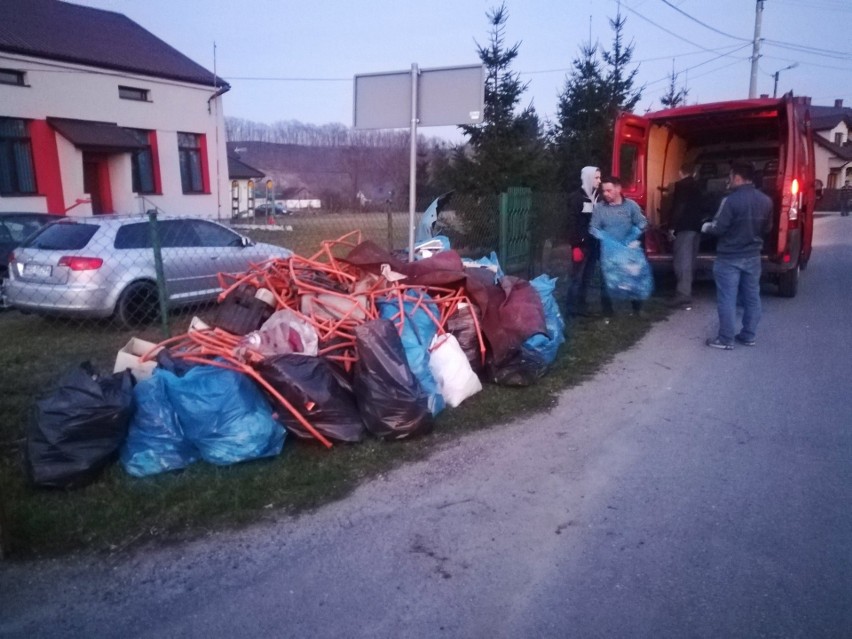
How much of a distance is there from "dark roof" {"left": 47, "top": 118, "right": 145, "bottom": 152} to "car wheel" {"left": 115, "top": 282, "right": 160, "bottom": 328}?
1415 cm

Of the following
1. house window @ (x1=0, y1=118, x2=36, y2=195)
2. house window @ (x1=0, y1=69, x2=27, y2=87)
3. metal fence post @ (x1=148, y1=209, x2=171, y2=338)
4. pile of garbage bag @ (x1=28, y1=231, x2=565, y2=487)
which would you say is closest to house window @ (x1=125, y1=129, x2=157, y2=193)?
house window @ (x1=0, y1=118, x2=36, y2=195)

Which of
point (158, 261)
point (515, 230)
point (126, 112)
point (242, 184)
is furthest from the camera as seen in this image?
point (242, 184)

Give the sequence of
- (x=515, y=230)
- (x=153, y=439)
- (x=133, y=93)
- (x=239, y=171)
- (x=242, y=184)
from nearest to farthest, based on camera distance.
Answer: (x=153, y=439) → (x=515, y=230) → (x=133, y=93) → (x=239, y=171) → (x=242, y=184)

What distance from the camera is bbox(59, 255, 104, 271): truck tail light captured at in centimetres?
803

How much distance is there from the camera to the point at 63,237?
8.34 metres

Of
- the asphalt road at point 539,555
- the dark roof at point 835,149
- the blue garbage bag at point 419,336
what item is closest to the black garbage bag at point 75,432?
the asphalt road at point 539,555

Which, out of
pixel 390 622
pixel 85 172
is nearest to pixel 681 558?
pixel 390 622

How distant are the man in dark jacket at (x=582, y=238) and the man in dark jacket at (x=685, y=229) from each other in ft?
3.87

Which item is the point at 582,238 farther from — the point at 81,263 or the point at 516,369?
the point at 81,263

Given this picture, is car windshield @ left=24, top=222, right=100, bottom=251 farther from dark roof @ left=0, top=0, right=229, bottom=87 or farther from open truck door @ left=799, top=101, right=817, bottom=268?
dark roof @ left=0, top=0, right=229, bottom=87

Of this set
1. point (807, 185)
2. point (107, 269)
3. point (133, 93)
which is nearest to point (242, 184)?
point (133, 93)

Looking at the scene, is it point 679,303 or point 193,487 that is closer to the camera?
point 193,487

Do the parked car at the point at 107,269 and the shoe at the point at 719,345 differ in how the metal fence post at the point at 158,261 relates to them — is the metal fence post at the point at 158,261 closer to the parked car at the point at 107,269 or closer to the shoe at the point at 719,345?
the parked car at the point at 107,269

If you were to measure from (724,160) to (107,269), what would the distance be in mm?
9148
